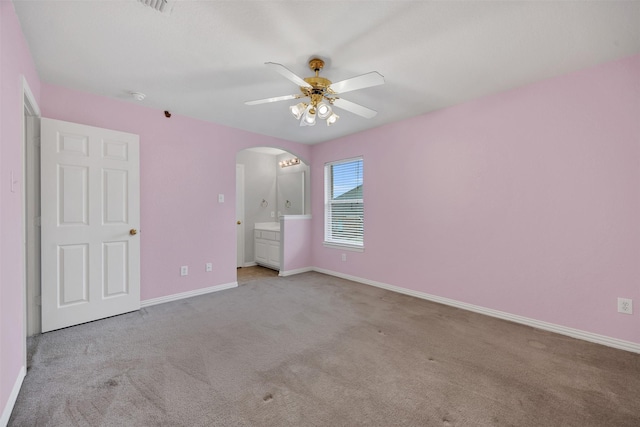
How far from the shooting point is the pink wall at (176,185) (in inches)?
119

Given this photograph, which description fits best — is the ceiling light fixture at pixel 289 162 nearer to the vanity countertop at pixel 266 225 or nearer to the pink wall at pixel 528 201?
the vanity countertop at pixel 266 225

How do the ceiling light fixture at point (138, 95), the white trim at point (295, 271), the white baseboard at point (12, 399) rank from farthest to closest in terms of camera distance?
the white trim at point (295, 271)
the ceiling light fixture at point (138, 95)
the white baseboard at point (12, 399)

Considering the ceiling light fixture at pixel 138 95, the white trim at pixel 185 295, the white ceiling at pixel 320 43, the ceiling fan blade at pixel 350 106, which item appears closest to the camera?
the white ceiling at pixel 320 43

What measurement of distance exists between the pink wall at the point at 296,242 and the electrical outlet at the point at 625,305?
12.9ft

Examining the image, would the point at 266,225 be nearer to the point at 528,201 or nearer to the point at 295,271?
the point at 295,271

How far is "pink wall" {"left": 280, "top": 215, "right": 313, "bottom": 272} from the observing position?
15.8 ft

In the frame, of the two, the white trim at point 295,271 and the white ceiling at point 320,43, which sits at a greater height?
the white ceiling at point 320,43

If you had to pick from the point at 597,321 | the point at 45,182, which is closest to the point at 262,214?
the point at 45,182

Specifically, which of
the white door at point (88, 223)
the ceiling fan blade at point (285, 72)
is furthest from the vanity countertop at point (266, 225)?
the ceiling fan blade at point (285, 72)

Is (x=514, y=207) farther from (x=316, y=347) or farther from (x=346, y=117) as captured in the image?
(x=316, y=347)

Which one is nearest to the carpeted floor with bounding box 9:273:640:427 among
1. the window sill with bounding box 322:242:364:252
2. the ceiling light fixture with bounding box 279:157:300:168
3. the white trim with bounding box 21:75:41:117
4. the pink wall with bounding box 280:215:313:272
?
the window sill with bounding box 322:242:364:252

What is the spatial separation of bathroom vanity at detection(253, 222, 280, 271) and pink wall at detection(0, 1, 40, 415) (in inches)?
137

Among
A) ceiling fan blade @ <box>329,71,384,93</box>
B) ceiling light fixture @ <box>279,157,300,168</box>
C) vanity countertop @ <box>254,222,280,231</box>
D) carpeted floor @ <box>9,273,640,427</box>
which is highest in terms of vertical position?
ceiling light fixture @ <box>279,157,300,168</box>

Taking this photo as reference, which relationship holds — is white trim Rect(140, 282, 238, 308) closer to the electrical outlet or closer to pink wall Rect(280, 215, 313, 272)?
pink wall Rect(280, 215, 313, 272)
